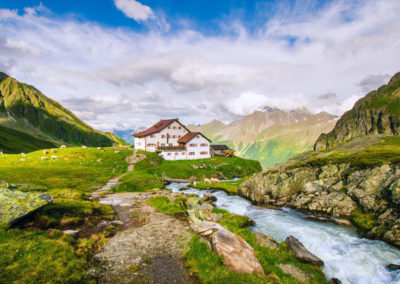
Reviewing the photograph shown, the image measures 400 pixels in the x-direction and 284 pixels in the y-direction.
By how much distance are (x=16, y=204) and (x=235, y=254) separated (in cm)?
1753

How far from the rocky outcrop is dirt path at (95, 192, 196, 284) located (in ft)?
68.6

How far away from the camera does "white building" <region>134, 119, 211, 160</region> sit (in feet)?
303

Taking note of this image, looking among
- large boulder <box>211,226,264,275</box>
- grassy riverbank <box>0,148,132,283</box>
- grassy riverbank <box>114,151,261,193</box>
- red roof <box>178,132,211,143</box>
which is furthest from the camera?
red roof <box>178,132,211,143</box>

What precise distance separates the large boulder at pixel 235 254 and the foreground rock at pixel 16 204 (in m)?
15.1

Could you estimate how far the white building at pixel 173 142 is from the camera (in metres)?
92.3

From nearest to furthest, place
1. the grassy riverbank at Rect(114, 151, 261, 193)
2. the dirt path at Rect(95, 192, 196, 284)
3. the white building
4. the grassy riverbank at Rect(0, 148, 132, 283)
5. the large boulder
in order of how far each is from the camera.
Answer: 1. the grassy riverbank at Rect(0, 148, 132, 283)
2. the dirt path at Rect(95, 192, 196, 284)
3. the large boulder
4. the grassy riverbank at Rect(114, 151, 261, 193)
5. the white building

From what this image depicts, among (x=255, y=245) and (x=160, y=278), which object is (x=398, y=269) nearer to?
(x=255, y=245)

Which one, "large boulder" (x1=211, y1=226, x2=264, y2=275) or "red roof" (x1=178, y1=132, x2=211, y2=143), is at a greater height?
"red roof" (x1=178, y1=132, x2=211, y2=143)

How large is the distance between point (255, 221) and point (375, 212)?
14.2 meters

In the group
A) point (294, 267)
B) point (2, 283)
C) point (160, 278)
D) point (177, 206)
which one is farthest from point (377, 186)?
point (2, 283)

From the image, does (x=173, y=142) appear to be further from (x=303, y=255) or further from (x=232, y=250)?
(x=232, y=250)

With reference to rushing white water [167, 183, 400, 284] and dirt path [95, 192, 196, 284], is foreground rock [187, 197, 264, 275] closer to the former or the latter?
dirt path [95, 192, 196, 284]

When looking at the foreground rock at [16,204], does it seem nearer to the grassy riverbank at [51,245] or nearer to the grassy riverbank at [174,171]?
the grassy riverbank at [51,245]

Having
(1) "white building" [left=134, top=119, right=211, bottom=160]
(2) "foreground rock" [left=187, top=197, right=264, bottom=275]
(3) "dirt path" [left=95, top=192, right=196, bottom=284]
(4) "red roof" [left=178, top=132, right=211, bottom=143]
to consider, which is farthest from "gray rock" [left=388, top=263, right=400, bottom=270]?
(4) "red roof" [left=178, top=132, right=211, bottom=143]
